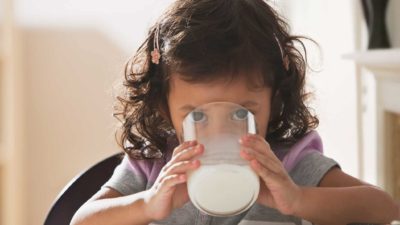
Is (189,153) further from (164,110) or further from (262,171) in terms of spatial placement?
(164,110)

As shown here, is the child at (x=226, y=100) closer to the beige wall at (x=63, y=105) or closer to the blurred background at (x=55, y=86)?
the blurred background at (x=55, y=86)

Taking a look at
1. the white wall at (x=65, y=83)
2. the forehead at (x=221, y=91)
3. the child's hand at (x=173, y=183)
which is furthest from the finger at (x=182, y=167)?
the white wall at (x=65, y=83)

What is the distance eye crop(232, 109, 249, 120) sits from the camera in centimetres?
77

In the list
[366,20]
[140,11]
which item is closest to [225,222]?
[366,20]

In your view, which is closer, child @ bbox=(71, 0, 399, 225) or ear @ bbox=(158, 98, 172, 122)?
child @ bbox=(71, 0, 399, 225)

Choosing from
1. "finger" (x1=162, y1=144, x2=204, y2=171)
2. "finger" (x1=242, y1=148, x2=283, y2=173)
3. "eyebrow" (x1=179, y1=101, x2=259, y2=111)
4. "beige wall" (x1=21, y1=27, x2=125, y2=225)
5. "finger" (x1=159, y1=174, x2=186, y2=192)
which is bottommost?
"beige wall" (x1=21, y1=27, x2=125, y2=225)

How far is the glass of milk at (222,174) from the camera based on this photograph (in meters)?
0.72

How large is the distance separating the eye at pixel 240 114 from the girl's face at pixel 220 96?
0.06 metres

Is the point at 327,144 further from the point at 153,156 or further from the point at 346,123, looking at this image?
the point at 153,156

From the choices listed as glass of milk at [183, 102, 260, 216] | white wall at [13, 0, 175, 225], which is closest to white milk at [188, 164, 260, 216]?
glass of milk at [183, 102, 260, 216]

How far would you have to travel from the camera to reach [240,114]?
78 cm

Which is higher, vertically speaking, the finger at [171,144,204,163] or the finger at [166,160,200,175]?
the finger at [171,144,204,163]

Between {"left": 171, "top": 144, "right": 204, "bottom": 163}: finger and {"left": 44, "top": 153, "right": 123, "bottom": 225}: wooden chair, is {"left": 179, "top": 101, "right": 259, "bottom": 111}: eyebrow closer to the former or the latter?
{"left": 171, "top": 144, "right": 204, "bottom": 163}: finger

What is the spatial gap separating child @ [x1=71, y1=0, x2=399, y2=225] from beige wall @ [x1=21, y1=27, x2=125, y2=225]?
152 cm
